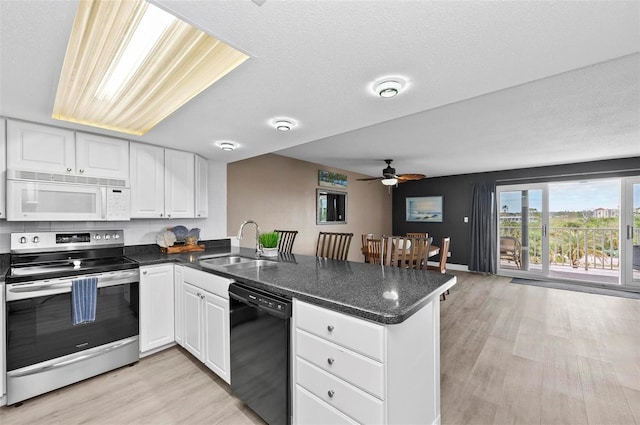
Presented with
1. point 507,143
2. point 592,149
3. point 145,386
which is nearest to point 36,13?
point 145,386

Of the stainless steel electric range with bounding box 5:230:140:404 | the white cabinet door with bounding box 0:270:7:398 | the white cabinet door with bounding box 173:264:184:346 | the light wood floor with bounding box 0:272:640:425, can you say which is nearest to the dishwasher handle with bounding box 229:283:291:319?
the light wood floor with bounding box 0:272:640:425

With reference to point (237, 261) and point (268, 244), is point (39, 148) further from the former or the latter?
point (268, 244)

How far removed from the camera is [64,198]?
245cm

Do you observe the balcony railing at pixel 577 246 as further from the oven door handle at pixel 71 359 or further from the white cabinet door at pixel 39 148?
the white cabinet door at pixel 39 148

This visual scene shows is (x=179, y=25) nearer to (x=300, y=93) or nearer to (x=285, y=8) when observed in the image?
(x=285, y=8)

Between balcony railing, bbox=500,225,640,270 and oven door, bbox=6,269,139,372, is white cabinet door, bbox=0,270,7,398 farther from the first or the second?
balcony railing, bbox=500,225,640,270

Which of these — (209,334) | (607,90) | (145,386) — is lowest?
(145,386)

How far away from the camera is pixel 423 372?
4.99 feet

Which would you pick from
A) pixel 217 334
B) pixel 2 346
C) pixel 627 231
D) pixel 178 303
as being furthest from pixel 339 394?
pixel 627 231

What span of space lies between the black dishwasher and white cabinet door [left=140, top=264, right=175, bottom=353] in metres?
1.09

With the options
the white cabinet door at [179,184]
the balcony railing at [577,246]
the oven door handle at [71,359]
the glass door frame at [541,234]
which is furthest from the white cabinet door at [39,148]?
the balcony railing at [577,246]

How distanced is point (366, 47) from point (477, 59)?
0.58 m

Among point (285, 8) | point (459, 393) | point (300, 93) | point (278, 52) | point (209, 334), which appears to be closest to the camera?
point (285, 8)

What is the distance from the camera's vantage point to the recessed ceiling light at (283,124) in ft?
7.64
